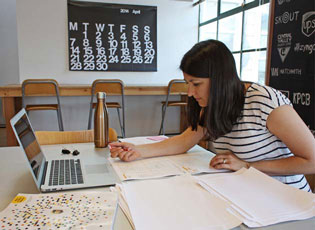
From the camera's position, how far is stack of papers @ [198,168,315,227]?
0.65 m

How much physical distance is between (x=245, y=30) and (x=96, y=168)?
297cm

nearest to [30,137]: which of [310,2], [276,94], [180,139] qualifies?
[180,139]

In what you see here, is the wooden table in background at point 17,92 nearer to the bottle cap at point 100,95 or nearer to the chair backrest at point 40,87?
the chair backrest at point 40,87

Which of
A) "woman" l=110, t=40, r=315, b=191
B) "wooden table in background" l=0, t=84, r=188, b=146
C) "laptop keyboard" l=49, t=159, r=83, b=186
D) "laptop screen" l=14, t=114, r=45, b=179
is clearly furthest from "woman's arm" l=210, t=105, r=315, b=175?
"wooden table in background" l=0, t=84, r=188, b=146

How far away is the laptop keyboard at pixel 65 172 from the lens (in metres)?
0.89

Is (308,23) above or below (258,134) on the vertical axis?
above

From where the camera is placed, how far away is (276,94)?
3.49 ft

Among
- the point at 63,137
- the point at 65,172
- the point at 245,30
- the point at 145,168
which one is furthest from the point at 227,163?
the point at 245,30

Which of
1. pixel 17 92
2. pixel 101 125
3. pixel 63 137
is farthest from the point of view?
pixel 17 92

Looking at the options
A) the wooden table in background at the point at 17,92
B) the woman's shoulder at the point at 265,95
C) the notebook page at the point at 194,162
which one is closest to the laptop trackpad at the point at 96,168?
the notebook page at the point at 194,162

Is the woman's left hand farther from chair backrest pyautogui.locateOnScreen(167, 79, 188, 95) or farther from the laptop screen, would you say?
chair backrest pyautogui.locateOnScreen(167, 79, 188, 95)

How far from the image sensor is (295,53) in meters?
2.21

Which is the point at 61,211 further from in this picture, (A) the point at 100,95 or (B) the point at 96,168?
(A) the point at 100,95

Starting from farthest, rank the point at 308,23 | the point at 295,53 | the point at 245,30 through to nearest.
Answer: the point at 245,30
the point at 295,53
the point at 308,23
